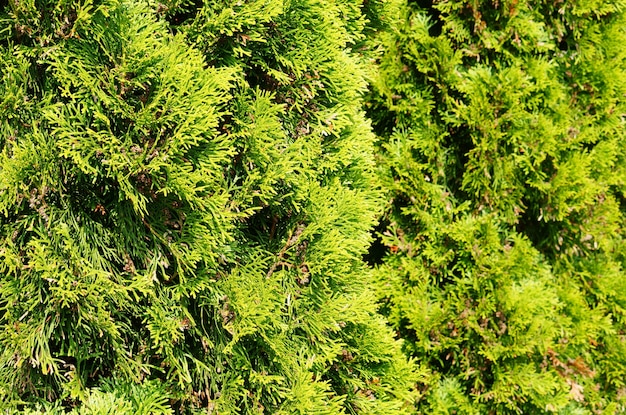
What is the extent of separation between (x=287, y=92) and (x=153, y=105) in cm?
68

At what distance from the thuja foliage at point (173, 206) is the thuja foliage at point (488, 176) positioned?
1045 millimetres

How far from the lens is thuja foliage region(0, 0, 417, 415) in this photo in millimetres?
2070

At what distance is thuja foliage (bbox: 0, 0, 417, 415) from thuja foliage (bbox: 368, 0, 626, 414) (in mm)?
1045

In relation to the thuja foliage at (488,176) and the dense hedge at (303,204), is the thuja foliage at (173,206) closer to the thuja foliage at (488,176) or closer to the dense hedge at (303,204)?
the dense hedge at (303,204)

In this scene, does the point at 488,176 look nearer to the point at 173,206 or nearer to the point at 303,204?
the point at 303,204

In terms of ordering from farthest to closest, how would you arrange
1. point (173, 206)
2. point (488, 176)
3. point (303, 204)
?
point (488, 176) → point (303, 204) → point (173, 206)

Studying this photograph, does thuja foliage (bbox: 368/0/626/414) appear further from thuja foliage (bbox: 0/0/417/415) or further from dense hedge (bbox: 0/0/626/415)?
thuja foliage (bbox: 0/0/417/415)

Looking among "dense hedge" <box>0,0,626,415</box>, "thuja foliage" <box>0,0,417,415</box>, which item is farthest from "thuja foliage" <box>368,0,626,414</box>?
"thuja foliage" <box>0,0,417,415</box>

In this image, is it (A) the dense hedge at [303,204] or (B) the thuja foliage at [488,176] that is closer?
(A) the dense hedge at [303,204]

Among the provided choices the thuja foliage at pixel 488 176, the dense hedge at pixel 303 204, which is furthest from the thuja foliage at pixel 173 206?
the thuja foliage at pixel 488 176

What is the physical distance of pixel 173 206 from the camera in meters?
2.29

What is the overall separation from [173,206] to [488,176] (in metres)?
2.11

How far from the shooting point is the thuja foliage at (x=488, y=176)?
12.0 ft

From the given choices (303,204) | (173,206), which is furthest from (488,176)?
(173,206)
